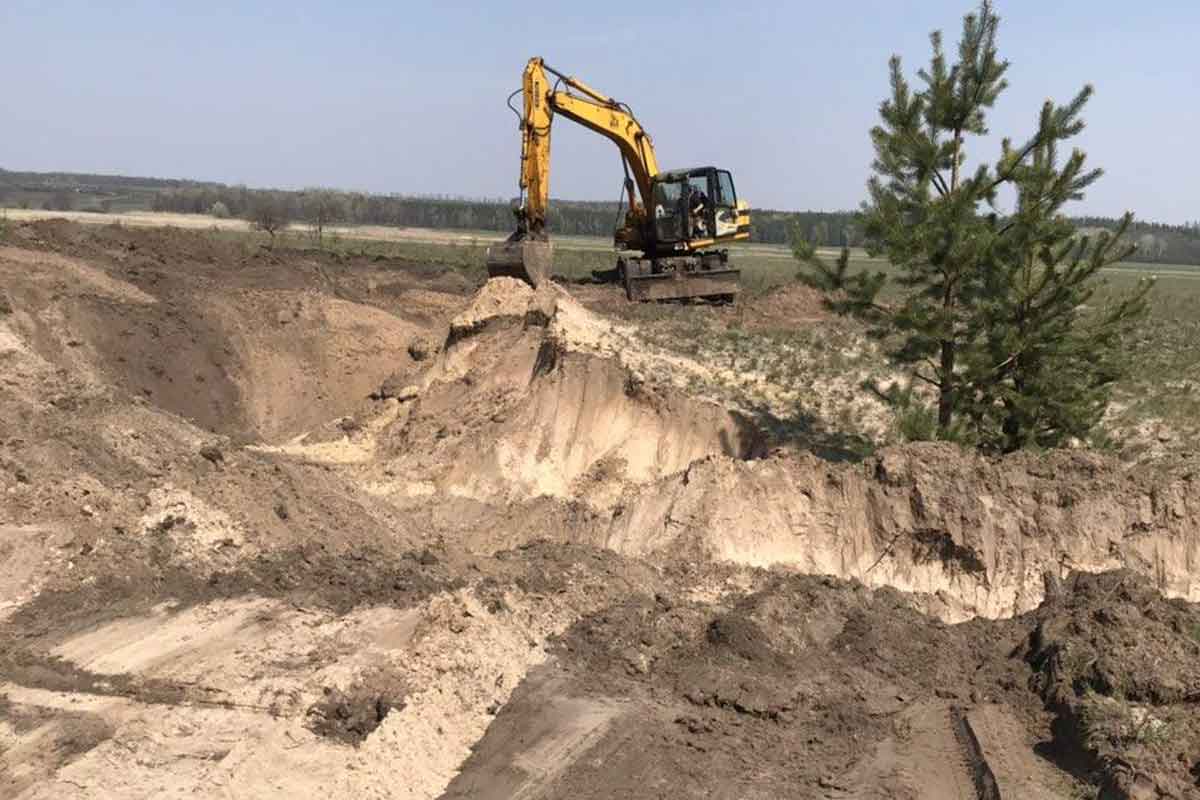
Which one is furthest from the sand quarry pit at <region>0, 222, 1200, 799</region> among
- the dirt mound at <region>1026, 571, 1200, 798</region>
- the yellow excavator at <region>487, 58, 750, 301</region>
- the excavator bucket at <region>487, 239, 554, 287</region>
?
the yellow excavator at <region>487, 58, 750, 301</region>

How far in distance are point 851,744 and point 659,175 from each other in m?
18.7

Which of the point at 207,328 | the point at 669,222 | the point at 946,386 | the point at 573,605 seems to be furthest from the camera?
the point at 669,222

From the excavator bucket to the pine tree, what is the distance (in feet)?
24.9

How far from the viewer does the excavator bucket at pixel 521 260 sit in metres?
18.5

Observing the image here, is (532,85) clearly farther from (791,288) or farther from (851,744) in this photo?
(851,744)

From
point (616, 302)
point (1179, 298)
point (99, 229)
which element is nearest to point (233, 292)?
point (99, 229)

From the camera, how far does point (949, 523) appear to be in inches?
398

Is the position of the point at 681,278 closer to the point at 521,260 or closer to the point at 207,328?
the point at 521,260

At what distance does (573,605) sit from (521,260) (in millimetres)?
10421

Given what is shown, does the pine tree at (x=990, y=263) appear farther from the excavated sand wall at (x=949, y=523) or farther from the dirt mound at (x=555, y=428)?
the dirt mound at (x=555, y=428)

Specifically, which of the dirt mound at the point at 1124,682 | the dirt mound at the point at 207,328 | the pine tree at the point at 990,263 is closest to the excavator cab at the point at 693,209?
the dirt mound at the point at 207,328

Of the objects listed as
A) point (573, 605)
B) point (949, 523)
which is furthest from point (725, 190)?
point (573, 605)

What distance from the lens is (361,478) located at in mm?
14430

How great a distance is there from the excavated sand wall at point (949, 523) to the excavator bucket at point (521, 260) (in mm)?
8561
